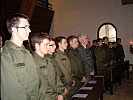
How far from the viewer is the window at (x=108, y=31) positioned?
36.9 ft

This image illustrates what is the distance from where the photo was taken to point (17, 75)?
186cm

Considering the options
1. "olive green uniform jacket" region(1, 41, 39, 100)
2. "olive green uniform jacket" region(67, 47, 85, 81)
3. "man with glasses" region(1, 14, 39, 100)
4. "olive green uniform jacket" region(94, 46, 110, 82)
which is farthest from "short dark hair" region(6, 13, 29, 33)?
"olive green uniform jacket" region(94, 46, 110, 82)

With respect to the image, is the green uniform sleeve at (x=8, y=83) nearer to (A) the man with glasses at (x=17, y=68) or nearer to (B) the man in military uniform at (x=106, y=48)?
(A) the man with glasses at (x=17, y=68)

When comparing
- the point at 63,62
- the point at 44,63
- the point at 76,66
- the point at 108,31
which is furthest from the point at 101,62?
the point at 108,31

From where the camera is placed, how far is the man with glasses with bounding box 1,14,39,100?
1.78 metres

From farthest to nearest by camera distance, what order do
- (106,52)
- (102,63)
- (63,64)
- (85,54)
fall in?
(106,52) < (102,63) < (85,54) < (63,64)

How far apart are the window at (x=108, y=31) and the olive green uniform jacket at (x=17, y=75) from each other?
31.9 feet

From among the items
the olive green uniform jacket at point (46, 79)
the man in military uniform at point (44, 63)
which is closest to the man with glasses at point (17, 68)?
the olive green uniform jacket at point (46, 79)

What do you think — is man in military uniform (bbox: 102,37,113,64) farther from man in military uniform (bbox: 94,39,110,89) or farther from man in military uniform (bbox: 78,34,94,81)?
man in military uniform (bbox: 78,34,94,81)

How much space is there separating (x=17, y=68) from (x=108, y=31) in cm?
998

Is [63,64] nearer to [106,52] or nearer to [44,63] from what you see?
[44,63]

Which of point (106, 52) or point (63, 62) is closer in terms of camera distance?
point (63, 62)

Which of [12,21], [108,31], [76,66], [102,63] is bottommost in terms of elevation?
[102,63]

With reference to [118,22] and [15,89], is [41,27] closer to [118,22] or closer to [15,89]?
[118,22]
